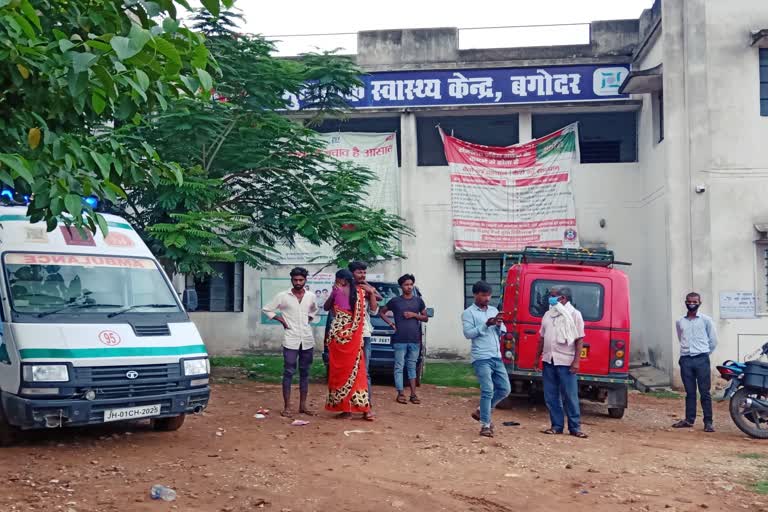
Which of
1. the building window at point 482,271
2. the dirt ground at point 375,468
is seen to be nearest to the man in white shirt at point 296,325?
the dirt ground at point 375,468

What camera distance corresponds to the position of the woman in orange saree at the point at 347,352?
9.00 meters

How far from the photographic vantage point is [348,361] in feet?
29.6

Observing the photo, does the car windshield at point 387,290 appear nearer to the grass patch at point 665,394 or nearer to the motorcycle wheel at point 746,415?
the grass patch at point 665,394

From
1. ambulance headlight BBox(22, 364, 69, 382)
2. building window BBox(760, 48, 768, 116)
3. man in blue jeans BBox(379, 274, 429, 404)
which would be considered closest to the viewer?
ambulance headlight BBox(22, 364, 69, 382)

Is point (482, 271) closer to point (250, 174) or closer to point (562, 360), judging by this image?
point (250, 174)

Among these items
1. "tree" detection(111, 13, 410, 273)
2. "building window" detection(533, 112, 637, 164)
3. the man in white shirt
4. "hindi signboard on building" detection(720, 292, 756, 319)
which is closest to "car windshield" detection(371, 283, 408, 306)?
"tree" detection(111, 13, 410, 273)

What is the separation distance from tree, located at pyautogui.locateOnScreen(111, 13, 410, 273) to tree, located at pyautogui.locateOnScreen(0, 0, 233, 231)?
21.2 ft

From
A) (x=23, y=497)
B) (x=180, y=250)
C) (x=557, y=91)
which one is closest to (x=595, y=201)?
(x=557, y=91)

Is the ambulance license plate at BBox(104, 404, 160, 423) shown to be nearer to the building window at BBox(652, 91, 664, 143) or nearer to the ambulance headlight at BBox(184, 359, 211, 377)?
the ambulance headlight at BBox(184, 359, 211, 377)

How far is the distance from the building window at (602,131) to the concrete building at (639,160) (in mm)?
30

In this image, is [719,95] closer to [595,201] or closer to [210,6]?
[595,201]

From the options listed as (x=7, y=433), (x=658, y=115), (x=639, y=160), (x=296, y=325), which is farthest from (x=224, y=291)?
(x=7, y=433)

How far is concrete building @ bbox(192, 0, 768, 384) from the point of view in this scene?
566 inches

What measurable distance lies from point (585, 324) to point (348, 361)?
3.42 metres
